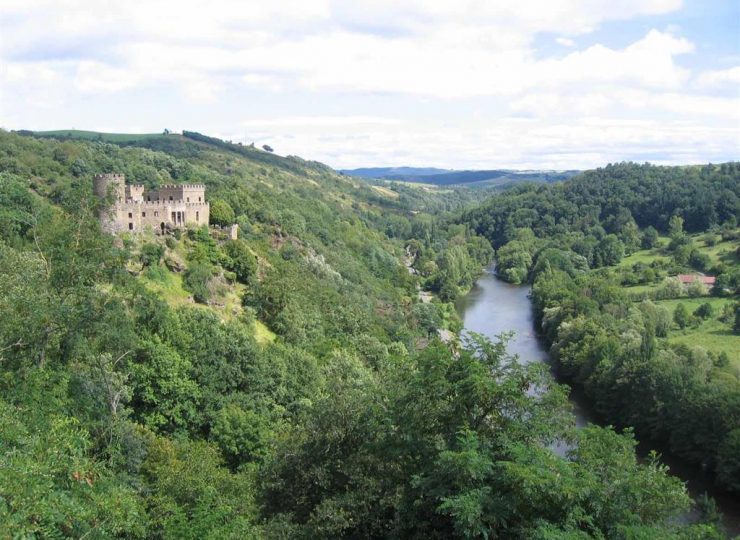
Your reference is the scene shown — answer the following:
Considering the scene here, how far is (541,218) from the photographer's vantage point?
156 m

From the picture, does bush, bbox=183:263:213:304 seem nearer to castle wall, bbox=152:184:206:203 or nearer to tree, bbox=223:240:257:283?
tree, bbox=223:240:257:283

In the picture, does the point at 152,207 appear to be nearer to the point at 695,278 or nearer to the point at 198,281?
the point at 198,281

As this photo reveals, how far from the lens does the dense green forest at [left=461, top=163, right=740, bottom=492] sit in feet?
144

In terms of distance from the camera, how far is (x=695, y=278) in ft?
274

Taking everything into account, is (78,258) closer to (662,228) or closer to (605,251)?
(605,251)

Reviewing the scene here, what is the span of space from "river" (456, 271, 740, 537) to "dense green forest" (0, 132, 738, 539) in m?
3.44

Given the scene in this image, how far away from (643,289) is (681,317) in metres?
17.5

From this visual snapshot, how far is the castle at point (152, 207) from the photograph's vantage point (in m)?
44.1

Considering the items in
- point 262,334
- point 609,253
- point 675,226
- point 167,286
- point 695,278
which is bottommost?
point 695,278

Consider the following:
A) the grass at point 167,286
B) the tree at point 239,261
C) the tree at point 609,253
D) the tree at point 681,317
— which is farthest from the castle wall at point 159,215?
the tree at point 609,253

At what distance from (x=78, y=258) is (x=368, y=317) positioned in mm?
37763

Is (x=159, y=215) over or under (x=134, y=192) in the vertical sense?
under

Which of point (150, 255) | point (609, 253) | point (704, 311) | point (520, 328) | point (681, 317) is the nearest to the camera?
point (150, 255)

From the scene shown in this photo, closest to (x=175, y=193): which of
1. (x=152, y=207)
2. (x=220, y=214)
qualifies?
(x=152, y=207)
